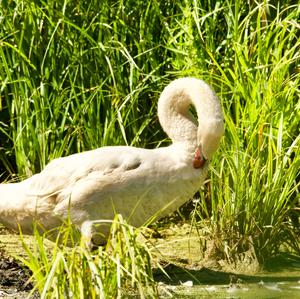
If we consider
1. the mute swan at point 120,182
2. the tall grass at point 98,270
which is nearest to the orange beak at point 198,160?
the mute swan at point 120,182

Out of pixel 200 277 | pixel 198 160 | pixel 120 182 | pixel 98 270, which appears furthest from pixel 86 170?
pixel 98 270

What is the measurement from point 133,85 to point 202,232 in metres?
1.04

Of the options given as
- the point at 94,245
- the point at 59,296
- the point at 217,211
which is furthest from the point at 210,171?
the point at 59,296

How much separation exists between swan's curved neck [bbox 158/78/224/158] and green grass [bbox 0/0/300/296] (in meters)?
0.35

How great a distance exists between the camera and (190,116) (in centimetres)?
616

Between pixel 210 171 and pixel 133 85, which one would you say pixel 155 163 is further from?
pixel 133 85

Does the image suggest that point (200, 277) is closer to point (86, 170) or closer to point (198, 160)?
point (198, 160)

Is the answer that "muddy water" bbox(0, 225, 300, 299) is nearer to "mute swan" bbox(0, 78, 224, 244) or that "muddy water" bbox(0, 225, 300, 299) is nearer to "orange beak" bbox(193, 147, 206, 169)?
"mute swan" bbox(0, 78, 224, 244)

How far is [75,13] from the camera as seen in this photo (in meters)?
7.04

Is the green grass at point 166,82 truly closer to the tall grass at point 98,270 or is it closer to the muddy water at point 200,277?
the muddy water at point 200,277

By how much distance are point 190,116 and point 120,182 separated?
651 millimetres

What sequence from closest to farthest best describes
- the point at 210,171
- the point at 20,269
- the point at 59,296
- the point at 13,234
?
the point at 59,296
the point at 20,269
the point at 210,171
the point at 13,234

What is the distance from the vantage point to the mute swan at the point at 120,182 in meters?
5.79

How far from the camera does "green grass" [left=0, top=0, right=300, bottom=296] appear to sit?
6.26 meters
